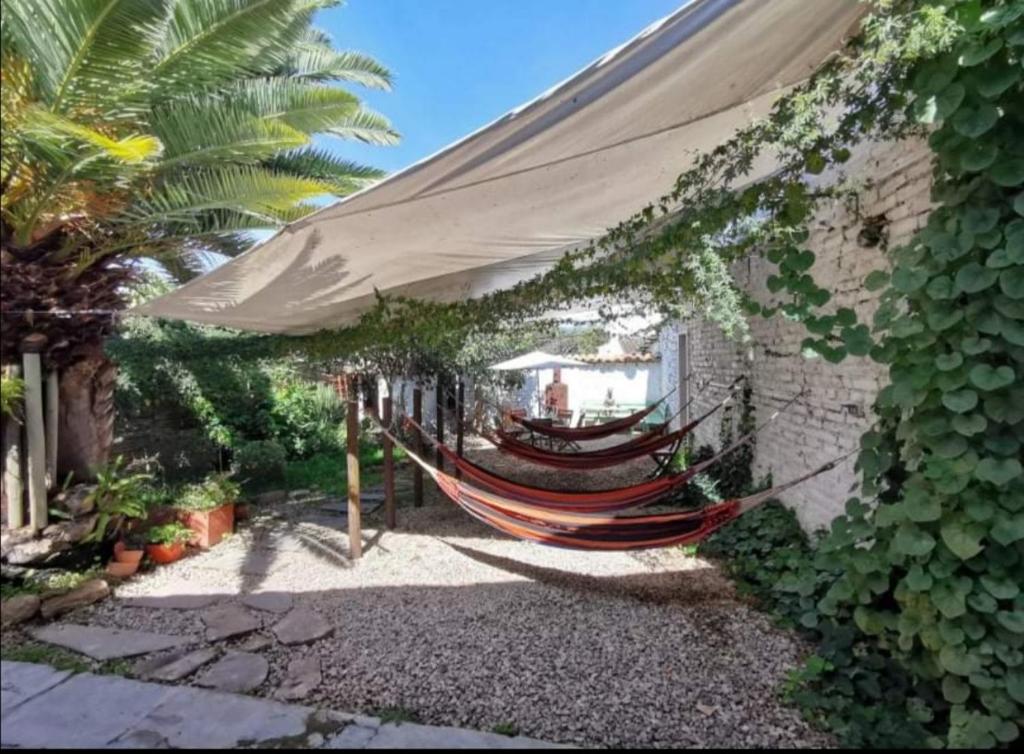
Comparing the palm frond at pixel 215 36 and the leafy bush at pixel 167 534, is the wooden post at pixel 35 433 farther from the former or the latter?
the palm frond at pixel 215 36

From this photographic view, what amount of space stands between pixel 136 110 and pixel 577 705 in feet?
9.57

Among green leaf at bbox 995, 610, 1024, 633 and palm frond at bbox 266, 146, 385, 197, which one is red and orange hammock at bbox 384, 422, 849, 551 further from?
palm frond at bbox 266, 146, 385, 197

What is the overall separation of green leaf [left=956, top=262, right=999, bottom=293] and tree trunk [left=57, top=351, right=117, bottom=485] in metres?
3.50

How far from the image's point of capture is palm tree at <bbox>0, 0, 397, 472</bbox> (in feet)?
6.29

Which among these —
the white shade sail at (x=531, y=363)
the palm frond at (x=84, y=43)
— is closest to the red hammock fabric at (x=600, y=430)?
the white shade sail at (x=531, y=363)

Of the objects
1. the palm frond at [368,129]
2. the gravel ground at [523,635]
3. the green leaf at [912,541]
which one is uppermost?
the palm frond at [368,129]

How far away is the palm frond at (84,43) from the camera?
6.03ft

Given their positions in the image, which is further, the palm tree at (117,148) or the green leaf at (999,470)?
the palm tree at (117,148)

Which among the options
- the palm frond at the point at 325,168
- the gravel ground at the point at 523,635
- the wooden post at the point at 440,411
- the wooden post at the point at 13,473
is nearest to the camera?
the gravel ground at the point at 523,635

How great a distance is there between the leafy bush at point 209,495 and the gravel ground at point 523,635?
1.10 feet

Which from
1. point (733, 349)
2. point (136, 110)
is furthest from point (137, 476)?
point (733, 349)

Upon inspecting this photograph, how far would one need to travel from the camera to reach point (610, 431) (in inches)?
198

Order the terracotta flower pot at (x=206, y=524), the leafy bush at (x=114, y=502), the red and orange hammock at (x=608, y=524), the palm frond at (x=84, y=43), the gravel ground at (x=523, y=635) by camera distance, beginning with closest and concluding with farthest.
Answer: the gravel ground at (x=523, y=635), the palm frond at (x=84, y=43), the red and orange hammock at (x=608, y=524), the leafy bush at (x=114, y=502), the terracotta flower pot at (x=206, y=524)

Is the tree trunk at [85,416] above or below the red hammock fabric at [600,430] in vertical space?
above
